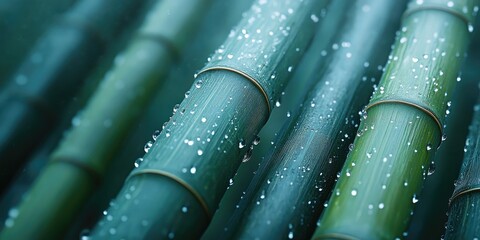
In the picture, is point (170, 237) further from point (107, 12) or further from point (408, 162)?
point (107, 12)

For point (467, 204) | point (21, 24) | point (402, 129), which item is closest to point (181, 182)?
point (402, 129)

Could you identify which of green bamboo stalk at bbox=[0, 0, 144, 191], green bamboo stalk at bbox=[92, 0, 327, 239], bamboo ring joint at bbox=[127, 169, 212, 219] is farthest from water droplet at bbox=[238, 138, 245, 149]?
green bamboo stalk at bbox=[0, 0, 144, 191]

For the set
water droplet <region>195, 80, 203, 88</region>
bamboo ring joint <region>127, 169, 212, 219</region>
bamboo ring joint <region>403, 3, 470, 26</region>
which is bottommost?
bamboo ring joint <region>127, 169, 212, 219</region>

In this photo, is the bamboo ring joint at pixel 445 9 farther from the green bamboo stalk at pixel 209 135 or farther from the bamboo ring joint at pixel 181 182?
the bamboo ring joint at pixel 181 182

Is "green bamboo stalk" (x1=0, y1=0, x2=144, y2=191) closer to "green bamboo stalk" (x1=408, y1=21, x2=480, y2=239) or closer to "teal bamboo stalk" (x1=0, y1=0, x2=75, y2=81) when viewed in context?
"teal bamboo stalk" (x1=0, y1=0, x2=75, y2=81)

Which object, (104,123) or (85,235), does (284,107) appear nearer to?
(104,123)
